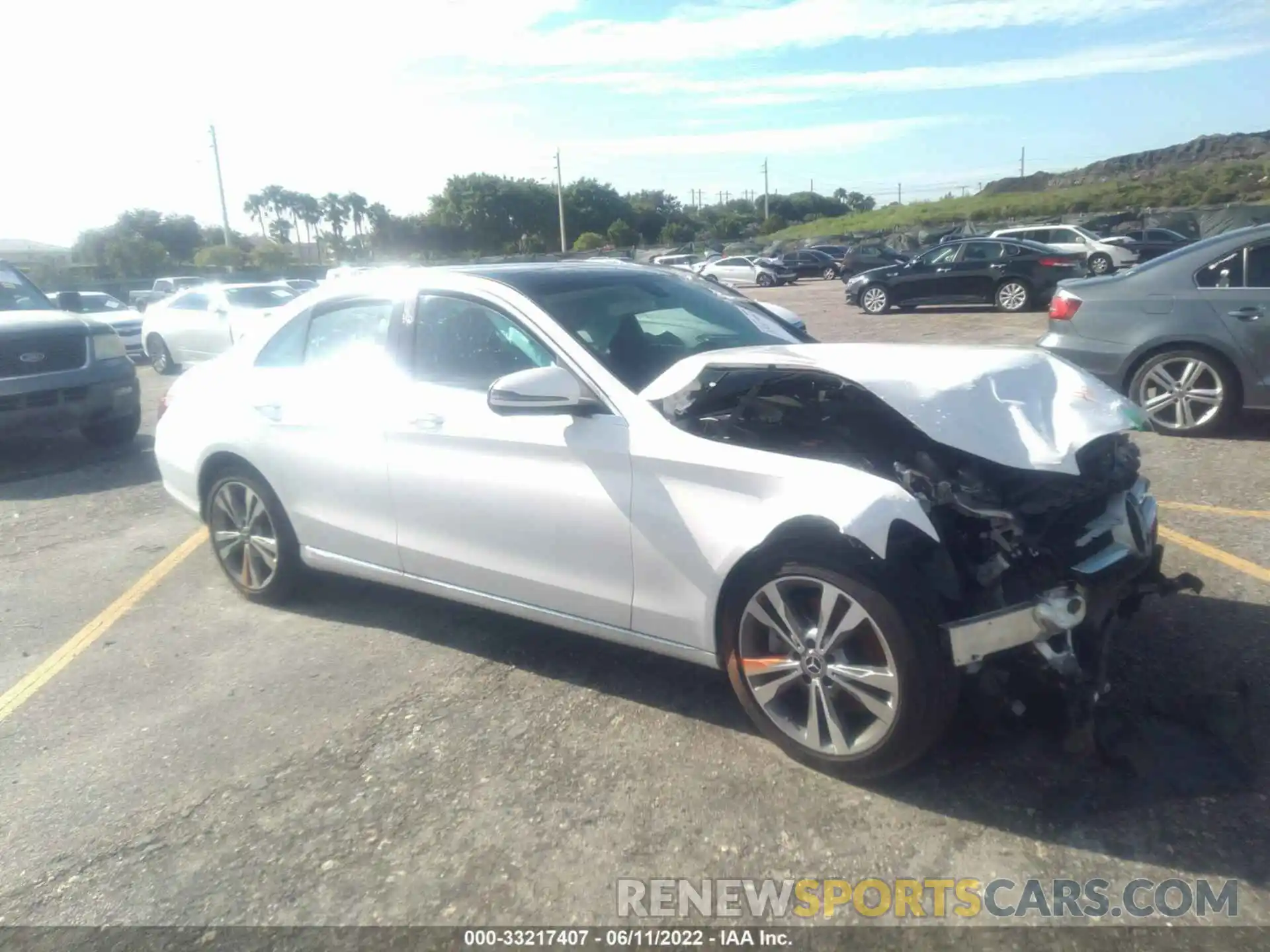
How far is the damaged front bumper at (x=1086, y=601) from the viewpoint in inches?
114

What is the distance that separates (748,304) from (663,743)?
8.31 feet

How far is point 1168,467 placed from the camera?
6.71 m

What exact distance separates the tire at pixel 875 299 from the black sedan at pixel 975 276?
15 mm

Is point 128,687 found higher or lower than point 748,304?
lower

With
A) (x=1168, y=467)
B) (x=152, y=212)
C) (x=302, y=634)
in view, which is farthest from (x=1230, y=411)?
(x=152, y=212)

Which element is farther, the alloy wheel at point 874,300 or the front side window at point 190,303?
the alloy wheel at point 874,300

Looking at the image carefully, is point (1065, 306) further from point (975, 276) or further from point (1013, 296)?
point (975, 276)

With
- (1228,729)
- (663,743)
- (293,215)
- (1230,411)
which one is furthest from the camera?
(293,215)

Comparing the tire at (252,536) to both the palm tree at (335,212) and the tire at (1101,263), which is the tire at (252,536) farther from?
the palm tree at (335,212)

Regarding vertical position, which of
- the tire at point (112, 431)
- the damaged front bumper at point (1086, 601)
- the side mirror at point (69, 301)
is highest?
the side mirror at point (69, 301)

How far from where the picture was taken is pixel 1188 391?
7.36m

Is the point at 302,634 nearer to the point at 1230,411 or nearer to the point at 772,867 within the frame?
the point at 772,867

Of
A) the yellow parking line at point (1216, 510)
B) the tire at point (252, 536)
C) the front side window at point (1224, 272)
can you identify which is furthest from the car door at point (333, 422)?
the front side window at point (1224, 272)

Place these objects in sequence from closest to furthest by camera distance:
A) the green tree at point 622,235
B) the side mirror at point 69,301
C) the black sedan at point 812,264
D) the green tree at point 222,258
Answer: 1. the side mirror at point 69,301
2. the black sedan at point 812,264
3. the green tree at point 222,258
4. the green tree at point 622,235
